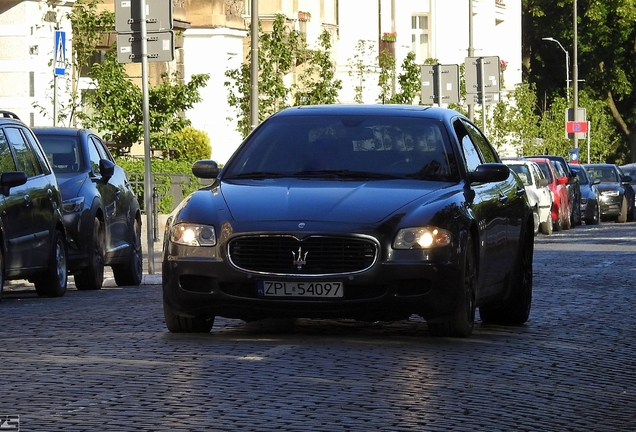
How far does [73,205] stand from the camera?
18750 millimetres

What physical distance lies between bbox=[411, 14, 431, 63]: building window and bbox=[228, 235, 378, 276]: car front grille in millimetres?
66264

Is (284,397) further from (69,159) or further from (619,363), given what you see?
(69,159)

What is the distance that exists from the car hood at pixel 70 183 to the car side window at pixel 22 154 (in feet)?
4.16

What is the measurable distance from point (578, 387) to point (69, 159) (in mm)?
10575

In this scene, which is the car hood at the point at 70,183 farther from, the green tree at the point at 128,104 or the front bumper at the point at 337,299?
the green tree at the point at 128,104

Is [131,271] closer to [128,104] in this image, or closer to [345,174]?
[345,174]

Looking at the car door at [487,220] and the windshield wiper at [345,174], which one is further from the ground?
the windshield wiper at [345,174]

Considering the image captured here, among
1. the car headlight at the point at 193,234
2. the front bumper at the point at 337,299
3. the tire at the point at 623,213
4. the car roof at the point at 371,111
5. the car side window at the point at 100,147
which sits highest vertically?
the car roof at the point at 371,111

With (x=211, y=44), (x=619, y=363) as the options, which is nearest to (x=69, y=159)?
(x=619, y=363)

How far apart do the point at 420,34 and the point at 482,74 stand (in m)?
33.1

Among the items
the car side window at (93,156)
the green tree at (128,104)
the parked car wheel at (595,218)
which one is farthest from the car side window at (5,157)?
the parked car wheel at (595,218)

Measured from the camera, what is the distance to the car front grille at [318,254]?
11398mm

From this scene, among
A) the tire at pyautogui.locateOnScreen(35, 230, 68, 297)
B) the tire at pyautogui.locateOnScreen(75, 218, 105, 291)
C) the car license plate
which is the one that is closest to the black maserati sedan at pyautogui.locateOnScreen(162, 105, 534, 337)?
the car license plate

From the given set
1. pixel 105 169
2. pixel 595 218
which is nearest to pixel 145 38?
pixel 105 169
